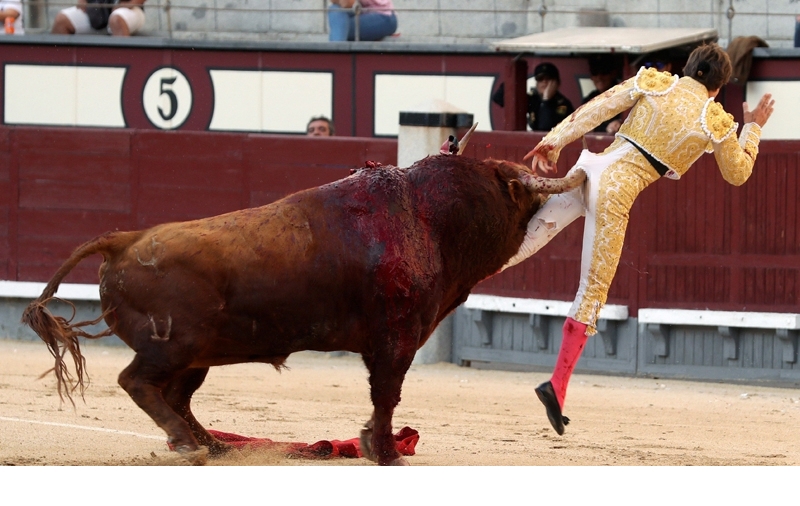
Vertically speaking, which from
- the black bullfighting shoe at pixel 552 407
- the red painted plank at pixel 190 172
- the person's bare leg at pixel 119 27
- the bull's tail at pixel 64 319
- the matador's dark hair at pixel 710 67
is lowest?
the black bullfighting shoe at pixel 552 407

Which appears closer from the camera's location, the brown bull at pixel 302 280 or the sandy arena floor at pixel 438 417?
the brown bull at pixel 302 280

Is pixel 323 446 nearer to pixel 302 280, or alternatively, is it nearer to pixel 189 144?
pixel 302 280

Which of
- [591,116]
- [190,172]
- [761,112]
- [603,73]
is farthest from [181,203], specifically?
[761,112]

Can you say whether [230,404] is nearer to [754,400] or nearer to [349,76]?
[754,400]

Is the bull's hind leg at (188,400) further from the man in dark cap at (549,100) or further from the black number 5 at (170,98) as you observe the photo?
the black number 5 at (170,98)

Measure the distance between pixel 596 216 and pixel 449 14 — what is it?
236 inches

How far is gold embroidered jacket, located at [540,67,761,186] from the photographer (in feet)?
17.9

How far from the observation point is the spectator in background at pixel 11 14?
37.4 ft

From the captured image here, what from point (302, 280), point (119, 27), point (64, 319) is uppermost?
point (119, 27)

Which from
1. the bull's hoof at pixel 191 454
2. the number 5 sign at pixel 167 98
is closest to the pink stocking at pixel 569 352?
the bull's hoof at pixel 191 454

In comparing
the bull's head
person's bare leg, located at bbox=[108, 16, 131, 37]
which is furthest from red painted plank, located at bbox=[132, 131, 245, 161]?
the bull's head

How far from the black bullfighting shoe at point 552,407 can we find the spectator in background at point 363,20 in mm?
5780

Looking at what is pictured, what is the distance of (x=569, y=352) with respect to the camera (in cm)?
551

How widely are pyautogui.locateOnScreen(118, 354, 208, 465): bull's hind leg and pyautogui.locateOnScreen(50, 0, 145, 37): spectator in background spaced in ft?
Answer: 22.2
